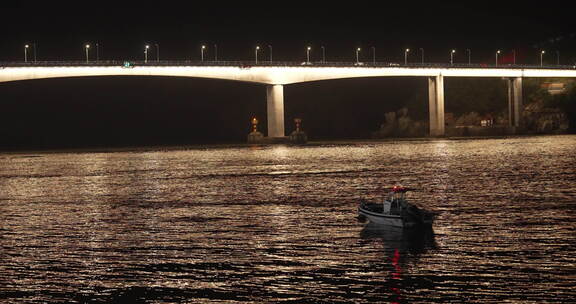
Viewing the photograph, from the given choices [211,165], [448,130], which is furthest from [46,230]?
[448,130]

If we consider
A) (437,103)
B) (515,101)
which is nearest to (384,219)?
(437,103)

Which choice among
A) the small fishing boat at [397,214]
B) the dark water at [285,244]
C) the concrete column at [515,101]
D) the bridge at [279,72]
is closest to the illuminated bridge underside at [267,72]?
the bridge at [279,72]

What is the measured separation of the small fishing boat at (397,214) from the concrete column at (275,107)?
10532 centimetres

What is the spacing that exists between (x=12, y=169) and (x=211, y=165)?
17743mm

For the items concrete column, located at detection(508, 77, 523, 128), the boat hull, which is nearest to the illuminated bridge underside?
concrete column, located at detection(508, 77, 523, 128)

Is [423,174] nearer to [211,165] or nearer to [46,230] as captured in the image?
[211,165]

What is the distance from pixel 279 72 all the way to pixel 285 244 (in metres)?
112

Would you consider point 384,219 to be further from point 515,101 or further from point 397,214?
point 515,101

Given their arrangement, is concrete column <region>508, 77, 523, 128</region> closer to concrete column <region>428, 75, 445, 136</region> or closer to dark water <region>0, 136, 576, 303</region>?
concrete column <region>428, 75, 445, 136</region>

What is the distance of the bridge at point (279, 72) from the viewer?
12294 cm

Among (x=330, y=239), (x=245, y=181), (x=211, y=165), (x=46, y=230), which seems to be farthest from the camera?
(x=211, y=165)

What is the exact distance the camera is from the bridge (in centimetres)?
12294

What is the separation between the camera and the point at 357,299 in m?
23.7

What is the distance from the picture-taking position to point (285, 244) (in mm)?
Answer: 32625
